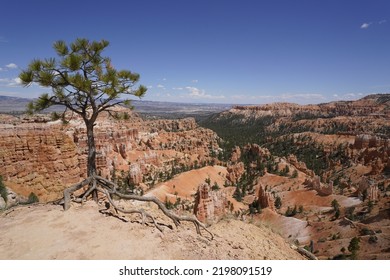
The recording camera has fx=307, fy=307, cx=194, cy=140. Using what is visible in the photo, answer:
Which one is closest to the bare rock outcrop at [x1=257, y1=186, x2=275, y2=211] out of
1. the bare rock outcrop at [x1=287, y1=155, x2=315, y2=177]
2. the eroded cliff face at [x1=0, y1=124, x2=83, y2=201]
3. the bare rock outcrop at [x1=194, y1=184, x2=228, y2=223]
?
the bare rock outcrop at [x1=194, y1=184, x2=228, y2=223]

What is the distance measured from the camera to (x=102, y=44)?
8.15 meters

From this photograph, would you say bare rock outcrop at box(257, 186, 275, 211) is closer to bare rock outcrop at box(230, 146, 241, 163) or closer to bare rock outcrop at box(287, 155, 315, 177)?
bare rock outcrop at box(287, 155, 315, 177)

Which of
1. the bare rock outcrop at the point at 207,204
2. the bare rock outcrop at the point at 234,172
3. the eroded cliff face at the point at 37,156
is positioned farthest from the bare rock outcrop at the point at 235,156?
the eroded cliff face at the point at 37,156

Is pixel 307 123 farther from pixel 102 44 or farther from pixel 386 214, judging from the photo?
pixel 102 44

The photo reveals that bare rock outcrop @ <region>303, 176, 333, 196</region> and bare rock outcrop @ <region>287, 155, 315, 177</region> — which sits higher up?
bare rock outcrop @ <region>303, 176, 333, 196</region>

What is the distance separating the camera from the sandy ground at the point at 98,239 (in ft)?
20.2

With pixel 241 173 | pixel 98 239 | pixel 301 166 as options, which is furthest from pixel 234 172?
pixel 98 239

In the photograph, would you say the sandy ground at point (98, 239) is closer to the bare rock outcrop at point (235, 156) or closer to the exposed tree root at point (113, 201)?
the exposed tree root at point (113, 201)

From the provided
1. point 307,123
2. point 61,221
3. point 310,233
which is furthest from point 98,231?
point 307,123

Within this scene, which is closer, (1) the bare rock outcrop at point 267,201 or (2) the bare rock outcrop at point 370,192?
(2) the bare rock outcrop at point 370,192

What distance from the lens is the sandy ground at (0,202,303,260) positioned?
6.16 metres

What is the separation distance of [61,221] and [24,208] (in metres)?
1.77

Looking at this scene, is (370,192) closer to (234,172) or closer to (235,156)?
(234,172)

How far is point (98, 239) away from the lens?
6543mm
